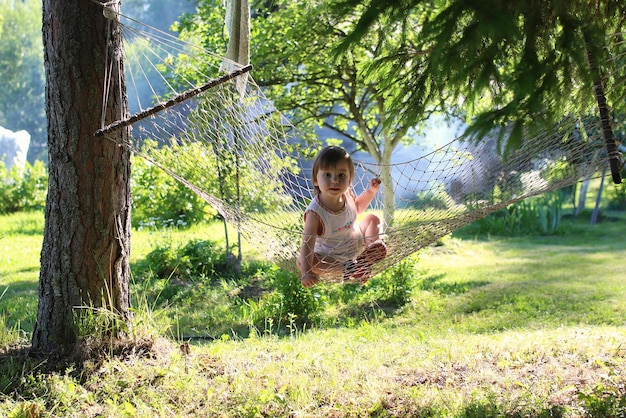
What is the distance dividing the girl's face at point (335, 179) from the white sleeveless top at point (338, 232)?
7 cm

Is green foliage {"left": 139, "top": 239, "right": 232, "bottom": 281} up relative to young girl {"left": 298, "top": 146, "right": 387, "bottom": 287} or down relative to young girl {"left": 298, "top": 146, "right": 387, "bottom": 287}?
down

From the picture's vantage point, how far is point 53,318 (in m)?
2.32

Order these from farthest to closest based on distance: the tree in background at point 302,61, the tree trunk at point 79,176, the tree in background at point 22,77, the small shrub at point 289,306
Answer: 1. the tree in background at point 22,77
2. the tree in background at point 302,61
3. the small shrub at point 289,306
4. the tree trunk at point 79,176

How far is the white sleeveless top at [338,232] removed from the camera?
96.7 inches

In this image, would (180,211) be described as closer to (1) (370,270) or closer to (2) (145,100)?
(1) (370,270)

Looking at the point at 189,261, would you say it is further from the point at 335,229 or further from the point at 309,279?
the point at 309,279

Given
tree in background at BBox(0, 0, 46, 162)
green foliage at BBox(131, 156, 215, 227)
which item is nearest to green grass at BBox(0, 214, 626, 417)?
green foliage at BBox(131, 156, 215, 227)

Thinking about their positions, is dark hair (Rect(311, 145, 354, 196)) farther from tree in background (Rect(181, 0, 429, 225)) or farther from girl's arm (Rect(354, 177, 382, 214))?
tree in background (Rect(181, 0, 429, 225))

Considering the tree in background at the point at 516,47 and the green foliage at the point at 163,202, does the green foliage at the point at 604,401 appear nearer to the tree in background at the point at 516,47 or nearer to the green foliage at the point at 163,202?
the tree in background at the point at 516,47

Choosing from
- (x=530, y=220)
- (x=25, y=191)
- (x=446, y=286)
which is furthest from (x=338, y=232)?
(x=25, y=191)

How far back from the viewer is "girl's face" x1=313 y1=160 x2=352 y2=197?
2.46 meters

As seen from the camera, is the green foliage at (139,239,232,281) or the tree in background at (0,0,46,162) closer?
the green foliage at (139,239,232,281)

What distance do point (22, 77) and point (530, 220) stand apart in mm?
10508

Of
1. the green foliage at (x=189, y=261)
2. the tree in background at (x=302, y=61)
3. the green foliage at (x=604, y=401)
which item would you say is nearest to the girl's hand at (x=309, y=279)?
the green foliage at (x=604, y=401)
